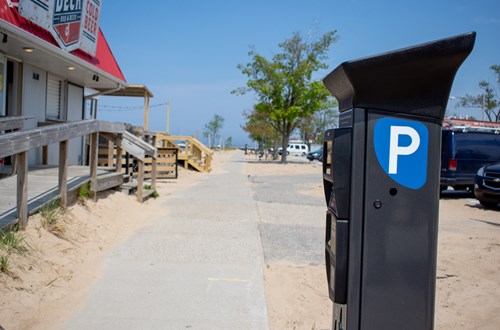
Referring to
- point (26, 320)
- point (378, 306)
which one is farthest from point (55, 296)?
point (378, 306)

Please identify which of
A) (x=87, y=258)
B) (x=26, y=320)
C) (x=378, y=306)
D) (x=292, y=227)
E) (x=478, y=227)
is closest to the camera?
(x=378, y=306)

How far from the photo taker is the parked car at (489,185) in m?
10.9

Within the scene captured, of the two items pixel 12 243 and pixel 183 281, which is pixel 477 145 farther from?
pixel 12 243

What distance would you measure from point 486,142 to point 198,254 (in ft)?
37.1

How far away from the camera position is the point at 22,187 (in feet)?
16.3

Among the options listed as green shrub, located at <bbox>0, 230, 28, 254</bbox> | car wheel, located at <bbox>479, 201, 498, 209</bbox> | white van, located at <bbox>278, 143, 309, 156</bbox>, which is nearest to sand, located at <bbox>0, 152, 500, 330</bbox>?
green shrub, located at <bbox>0, 230, 28, 254</bbox>

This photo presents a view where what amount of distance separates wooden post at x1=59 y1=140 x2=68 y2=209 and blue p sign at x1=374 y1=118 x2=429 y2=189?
490 cm

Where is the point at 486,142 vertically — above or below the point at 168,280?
above

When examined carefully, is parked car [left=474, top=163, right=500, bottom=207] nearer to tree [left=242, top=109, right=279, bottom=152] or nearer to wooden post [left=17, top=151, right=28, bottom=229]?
wooden post [left=17, top=151, right=28, bottom=229]

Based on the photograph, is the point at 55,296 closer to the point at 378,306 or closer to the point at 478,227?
the point at 378,306

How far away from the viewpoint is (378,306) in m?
2.45

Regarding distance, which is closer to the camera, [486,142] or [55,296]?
[55,296]

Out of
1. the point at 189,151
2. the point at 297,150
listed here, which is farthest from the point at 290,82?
the point at 297,150

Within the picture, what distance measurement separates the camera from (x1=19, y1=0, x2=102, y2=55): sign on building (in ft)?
28.2
